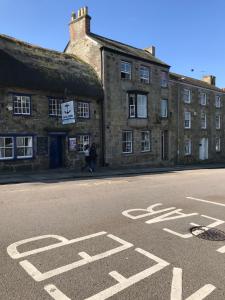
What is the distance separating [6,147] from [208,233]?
14812mm

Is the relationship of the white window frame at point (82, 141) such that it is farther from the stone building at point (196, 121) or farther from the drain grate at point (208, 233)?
the drain grate at point (208, 233)

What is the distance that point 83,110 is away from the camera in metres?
22.3

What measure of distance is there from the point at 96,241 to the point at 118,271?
4.33 ft

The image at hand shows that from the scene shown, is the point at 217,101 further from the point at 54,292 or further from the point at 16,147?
the point at 54,292

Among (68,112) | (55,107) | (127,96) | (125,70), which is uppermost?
(125,70)

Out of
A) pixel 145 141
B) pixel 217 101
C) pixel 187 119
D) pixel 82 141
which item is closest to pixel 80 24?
pixel 82 141

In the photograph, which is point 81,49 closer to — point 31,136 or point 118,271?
point 31,136

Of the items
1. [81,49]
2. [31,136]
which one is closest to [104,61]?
[81,49]

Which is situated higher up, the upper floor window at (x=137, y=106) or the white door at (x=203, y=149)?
the upper floor window at (x=137, y=106)

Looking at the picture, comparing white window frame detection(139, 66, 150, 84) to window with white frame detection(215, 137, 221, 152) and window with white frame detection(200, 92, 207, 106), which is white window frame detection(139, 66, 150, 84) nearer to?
window with white frame detection(200, 92, 207, 106)

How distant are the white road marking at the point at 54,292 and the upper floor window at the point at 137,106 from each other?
22.6m

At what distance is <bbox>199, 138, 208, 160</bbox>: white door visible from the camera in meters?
36.4

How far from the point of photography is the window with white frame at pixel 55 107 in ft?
66.4

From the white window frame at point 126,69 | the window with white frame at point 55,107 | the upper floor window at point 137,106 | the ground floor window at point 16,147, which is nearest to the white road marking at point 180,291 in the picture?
the ground floor window at point 16,147
